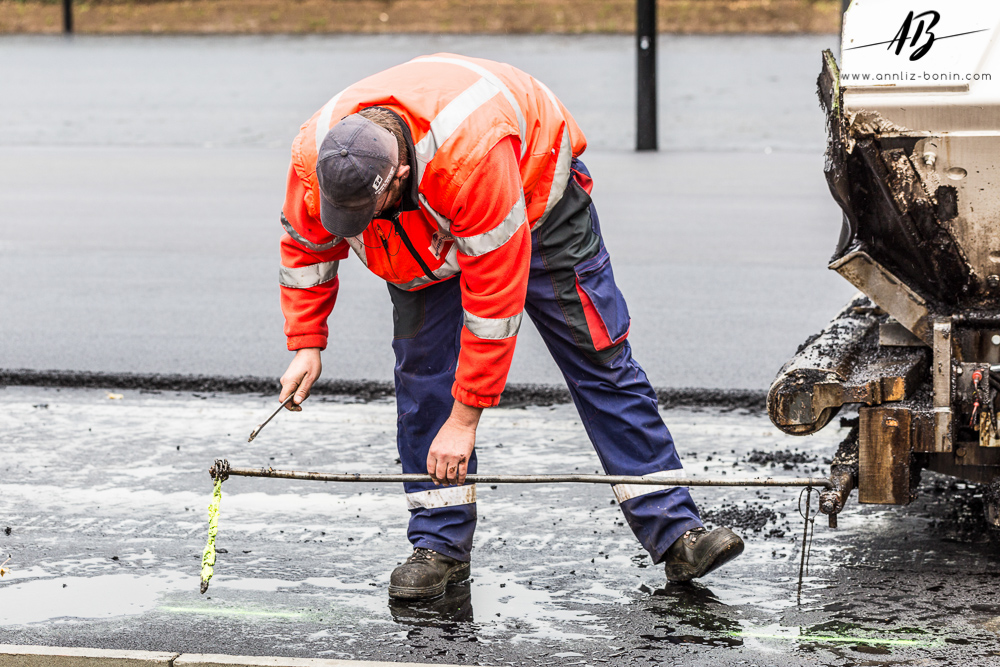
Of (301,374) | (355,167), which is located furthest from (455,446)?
(355,167)

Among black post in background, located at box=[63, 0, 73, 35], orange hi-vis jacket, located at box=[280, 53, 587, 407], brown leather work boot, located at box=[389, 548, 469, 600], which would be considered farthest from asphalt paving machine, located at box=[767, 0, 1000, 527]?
black post in background, located at box=[63, 0, 73, 35]

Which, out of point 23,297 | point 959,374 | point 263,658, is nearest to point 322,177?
point 263,658

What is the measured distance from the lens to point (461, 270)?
3736mm

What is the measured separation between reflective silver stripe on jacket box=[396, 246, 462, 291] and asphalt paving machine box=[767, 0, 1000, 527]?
3.21 ft

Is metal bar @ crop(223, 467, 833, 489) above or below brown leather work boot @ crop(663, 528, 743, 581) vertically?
above

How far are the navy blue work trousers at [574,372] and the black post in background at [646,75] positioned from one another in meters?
11.2

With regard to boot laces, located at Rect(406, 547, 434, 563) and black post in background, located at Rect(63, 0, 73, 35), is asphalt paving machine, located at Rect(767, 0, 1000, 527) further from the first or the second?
black post in background, located at Rect(63, 0, 73, 35)

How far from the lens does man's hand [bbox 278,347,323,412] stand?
401cm

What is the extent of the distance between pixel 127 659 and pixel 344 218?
1.22 meters

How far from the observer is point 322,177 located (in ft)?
11.3

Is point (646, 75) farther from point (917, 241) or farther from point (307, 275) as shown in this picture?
point (307, 275)

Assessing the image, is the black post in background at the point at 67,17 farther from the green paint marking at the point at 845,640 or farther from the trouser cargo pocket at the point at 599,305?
the green paint marking at the point at 845,640

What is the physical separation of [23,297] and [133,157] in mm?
7056

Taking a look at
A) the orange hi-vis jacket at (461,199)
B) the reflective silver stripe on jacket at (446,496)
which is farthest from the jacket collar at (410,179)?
the reflective silver stripe on jacket at (446,496)
